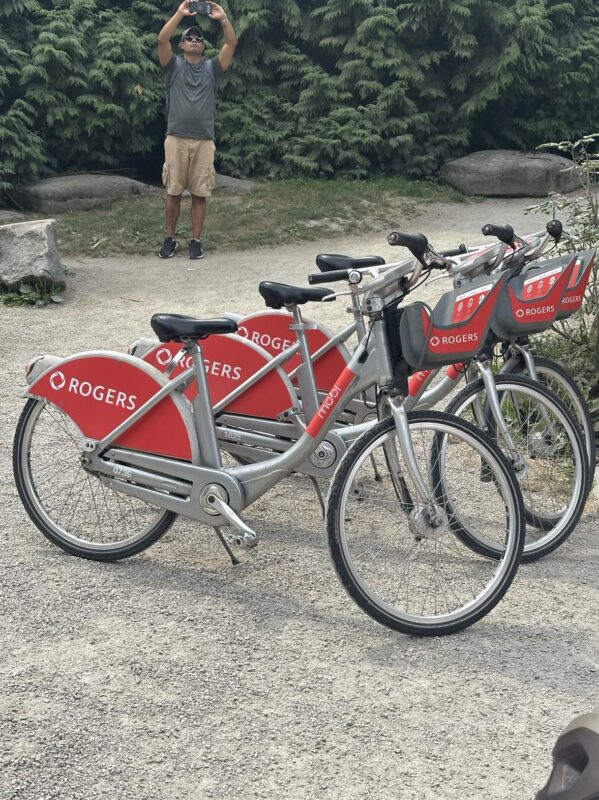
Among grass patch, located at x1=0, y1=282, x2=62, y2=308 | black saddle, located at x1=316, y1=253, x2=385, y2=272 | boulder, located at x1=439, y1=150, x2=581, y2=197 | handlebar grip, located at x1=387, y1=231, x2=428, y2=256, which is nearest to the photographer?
handlebar grip, located at x1=387, y1=231, x2=428, y2=256

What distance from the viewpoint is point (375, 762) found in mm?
2752

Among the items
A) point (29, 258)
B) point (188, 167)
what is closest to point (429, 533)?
point (29, 258)

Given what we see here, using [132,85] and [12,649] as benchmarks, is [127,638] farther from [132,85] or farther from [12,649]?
[132,85]

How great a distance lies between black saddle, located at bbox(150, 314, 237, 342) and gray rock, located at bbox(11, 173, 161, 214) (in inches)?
348

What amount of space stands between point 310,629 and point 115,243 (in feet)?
25.1

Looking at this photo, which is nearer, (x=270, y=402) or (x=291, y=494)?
(x=270, y=402)

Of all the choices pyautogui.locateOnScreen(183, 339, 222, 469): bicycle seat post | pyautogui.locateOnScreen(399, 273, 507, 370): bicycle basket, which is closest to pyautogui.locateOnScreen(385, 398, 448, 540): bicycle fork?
pyautogui.locateOnScreen(399, 273, 507, 370): bicycle basket

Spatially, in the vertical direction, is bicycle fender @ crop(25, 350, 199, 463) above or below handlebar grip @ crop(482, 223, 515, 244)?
below

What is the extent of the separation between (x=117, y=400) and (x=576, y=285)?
1.82 m

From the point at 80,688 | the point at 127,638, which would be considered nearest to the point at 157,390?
the point at 127,638

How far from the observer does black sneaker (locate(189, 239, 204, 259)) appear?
32.8 ft

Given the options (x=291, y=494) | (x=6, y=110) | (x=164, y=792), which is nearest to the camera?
(x=164, y=792)

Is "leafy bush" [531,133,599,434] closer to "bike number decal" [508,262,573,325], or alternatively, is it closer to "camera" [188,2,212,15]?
"bike number decal" [508,262,573,325]

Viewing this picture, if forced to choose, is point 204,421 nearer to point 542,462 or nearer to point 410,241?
point 410,241
